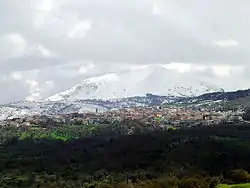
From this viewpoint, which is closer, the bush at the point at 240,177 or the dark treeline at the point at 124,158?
the bush at the point at 240,177

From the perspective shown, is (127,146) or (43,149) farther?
(43,149)

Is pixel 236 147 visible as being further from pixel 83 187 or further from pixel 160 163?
pixel 83 187

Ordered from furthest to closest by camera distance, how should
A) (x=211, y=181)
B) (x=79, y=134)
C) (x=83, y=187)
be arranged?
(x=79, y=134)
(x=83, y=187)
(x=211, y=181)

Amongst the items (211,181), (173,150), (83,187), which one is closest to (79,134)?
(173,150)

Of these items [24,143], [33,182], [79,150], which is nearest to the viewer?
[33,182]

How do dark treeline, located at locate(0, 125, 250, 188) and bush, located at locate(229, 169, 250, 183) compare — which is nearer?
bush, located at locate(229, 169, 250, 183)

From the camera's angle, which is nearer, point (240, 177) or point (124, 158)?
point (240, 177)

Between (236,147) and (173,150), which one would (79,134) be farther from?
(236,147)

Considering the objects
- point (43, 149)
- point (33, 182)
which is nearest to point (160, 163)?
point (33, 182)
